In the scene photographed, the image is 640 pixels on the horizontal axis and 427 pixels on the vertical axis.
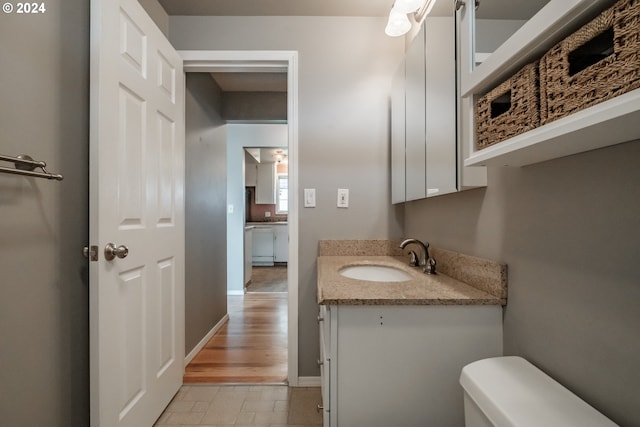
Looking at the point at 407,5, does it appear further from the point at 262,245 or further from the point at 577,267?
the point at 262,245

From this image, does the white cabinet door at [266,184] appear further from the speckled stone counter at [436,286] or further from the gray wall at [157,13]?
the speckled stone counter at [436,286]

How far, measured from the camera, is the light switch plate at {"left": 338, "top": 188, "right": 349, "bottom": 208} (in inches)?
72.9

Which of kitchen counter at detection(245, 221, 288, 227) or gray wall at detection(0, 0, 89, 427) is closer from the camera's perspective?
gray wall at detection(0, 0, 89, 427)

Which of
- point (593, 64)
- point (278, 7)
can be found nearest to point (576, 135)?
point (593, 64)

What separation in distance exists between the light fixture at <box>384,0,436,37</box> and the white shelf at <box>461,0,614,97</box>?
0.83 metres

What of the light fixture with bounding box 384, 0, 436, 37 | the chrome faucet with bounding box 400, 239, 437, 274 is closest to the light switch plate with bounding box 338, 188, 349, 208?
the chrome faucet with bounding box 400, 239, 437, 274

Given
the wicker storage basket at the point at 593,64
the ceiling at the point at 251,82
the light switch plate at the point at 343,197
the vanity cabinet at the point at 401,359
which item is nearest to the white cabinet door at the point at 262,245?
the ceiling at the point at 251,82

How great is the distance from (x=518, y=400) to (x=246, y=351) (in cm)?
203

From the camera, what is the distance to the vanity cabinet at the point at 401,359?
3.08 ft

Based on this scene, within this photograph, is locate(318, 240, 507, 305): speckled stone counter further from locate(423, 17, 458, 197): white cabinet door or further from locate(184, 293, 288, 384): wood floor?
locate(184, 293, 288, 384): wood floor

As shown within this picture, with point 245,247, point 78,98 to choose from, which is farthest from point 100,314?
point 245,247

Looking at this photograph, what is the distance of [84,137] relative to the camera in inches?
45.5

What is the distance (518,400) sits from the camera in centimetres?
63

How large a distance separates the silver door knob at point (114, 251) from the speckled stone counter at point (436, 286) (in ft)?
2.60
